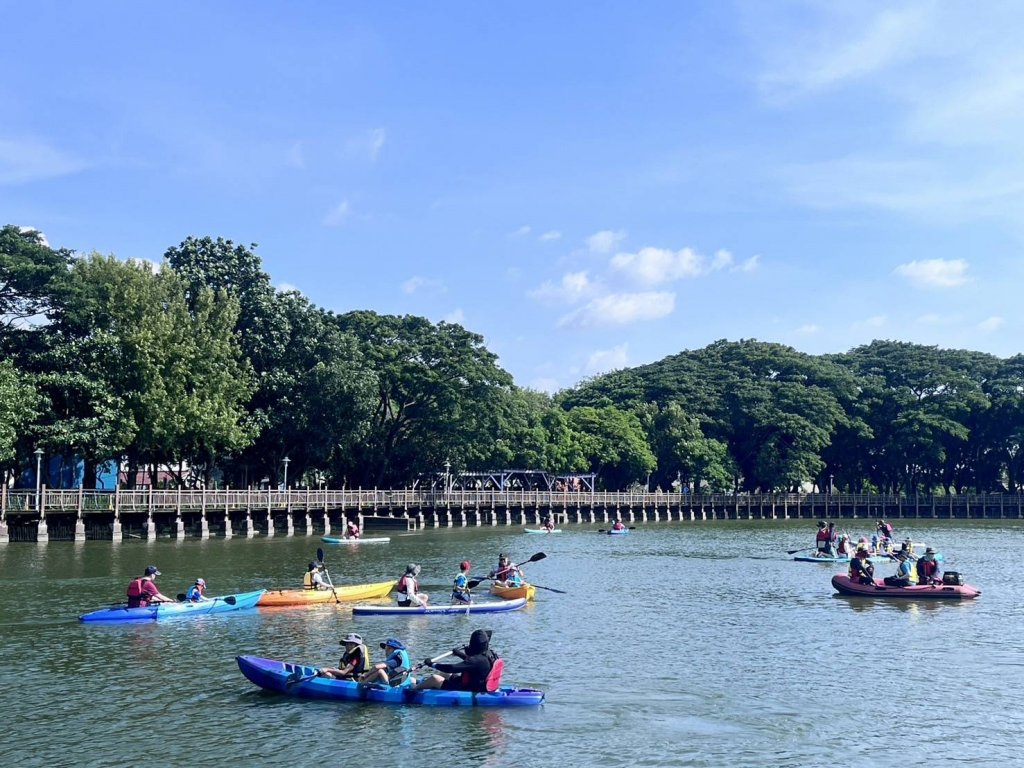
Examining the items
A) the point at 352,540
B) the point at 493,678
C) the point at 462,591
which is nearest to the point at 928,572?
the point at 462,591

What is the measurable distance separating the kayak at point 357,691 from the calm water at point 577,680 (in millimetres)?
272

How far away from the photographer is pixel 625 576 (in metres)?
42.5

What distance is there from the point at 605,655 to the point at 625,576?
60.9 feet

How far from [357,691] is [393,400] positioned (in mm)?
62255

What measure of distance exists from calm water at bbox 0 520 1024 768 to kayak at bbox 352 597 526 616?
0.44 m

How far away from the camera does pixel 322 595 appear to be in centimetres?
3184

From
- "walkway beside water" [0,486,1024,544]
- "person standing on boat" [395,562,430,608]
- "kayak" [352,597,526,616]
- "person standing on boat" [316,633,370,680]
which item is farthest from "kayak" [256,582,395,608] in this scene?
"walkway beside water" [0,486,1024,544]

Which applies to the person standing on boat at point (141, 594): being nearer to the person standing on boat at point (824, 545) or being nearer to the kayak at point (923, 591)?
the kayak at point (923, 591)

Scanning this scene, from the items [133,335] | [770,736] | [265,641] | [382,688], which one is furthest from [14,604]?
[133,335]

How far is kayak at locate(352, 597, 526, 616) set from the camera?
29.7 meters

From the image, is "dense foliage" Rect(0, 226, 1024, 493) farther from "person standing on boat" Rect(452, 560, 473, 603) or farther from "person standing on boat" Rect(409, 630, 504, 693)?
"person standing on boat" Rect(409, 630, 504, 693)

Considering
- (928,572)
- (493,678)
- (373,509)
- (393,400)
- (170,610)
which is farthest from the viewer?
(393,400)

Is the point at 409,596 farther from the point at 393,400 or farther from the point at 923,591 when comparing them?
the point at 393,400

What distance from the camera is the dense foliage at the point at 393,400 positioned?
55.6 m
